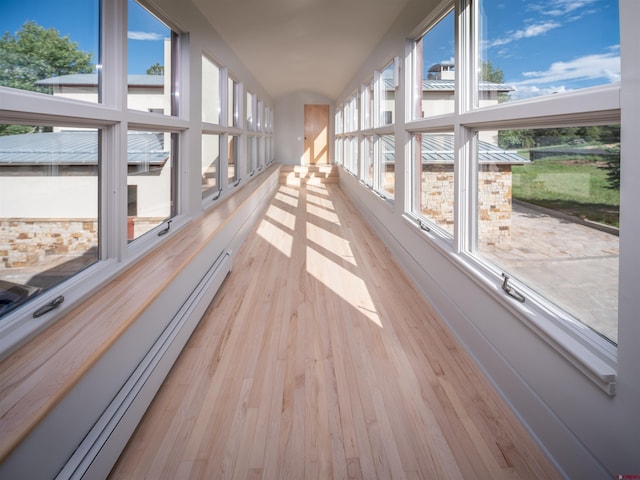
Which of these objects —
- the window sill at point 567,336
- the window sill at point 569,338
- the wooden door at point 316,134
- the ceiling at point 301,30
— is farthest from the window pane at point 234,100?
the wooden door at point 316,134

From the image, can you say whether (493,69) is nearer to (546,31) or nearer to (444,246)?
(546,31)

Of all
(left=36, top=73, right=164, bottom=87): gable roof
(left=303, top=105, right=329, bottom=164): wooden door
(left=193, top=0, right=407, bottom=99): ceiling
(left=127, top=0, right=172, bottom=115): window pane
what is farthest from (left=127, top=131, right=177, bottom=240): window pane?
(left=303, top=105, right=329, bottom=164): wooden door

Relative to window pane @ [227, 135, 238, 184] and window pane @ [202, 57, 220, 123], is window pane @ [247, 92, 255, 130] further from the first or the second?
window pane @ [202, 57, 220, 123]

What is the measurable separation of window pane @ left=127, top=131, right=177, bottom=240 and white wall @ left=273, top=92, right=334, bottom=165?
12.0 meters

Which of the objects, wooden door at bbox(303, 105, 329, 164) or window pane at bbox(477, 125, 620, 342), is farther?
wooden door at bbox(303, 105, 329, 164)

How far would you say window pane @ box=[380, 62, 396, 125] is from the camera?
17.4 ft

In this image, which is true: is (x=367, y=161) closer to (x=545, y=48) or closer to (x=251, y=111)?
(x=251, y=111)

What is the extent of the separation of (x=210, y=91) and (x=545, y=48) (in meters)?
3.66

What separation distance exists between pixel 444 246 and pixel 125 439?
86.8 inches

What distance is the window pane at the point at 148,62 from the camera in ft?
8.30

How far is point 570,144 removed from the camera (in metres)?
1.69

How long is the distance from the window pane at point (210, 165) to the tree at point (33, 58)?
90.3 inches

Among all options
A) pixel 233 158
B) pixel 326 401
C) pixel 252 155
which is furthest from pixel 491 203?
pixel 252 155

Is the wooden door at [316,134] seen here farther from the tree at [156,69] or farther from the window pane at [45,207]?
the window pane at [45,207]
